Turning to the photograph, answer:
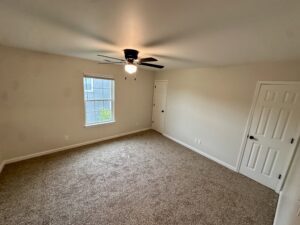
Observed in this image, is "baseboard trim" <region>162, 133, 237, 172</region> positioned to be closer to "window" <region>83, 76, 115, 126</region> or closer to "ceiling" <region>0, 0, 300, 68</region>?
"window" <region>83, 76, 115, 126</region>

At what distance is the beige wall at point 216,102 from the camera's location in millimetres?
2746

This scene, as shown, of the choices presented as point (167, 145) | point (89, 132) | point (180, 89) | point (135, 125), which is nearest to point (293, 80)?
point (180, 89)

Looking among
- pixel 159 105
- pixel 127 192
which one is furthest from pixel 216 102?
pixel 127 192

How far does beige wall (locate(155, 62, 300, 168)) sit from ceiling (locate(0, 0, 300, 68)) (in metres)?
0.84

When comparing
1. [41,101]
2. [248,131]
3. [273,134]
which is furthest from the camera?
[41,101]

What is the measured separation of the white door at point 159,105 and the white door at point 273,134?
274 cm

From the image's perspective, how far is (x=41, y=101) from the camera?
3.07m

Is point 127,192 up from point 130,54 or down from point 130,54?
down

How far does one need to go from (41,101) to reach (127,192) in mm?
2785

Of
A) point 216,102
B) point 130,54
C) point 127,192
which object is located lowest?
point 127,192

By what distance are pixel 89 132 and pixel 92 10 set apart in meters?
3.44

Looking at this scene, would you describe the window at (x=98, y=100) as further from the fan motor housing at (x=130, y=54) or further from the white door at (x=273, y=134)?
the white door at (x=273, y=134)

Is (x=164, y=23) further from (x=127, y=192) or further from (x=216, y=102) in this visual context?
(x=216, y=102)

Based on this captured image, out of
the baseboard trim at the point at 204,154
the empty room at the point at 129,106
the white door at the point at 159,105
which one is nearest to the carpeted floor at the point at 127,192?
the empty room at the point at 129,106
